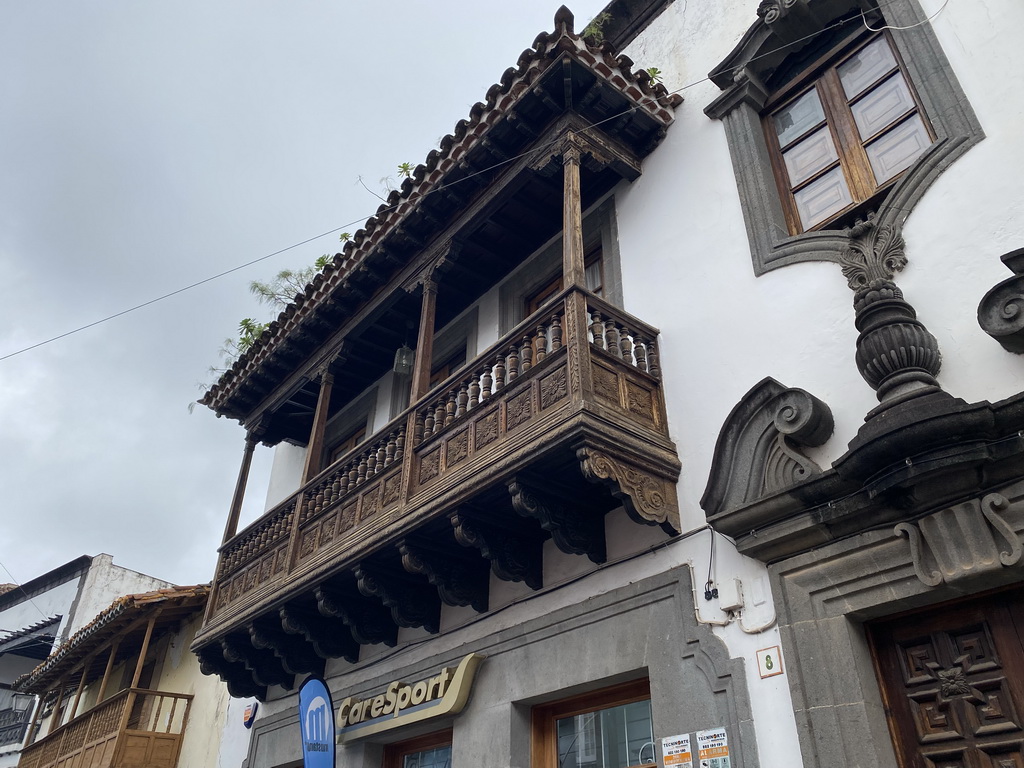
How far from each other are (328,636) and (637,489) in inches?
168

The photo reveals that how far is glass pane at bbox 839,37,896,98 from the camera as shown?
6281 mm

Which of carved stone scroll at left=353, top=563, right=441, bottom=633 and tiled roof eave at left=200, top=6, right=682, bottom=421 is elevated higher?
tiled roof eave at left=200, top=6, right=682, bottom=421

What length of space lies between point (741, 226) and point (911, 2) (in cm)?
203

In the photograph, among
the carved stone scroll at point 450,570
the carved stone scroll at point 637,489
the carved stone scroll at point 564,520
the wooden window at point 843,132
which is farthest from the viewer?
the carved stone scroll at point 450,570

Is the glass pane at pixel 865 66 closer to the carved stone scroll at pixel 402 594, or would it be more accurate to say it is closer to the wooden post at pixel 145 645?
the carved stone scroll at pixel 402 594

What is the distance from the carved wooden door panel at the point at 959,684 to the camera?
12.8 feet

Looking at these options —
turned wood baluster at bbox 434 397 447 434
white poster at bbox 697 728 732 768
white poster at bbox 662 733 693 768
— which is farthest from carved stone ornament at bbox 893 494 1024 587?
turned wood baluster at bbox 434 397 447 434

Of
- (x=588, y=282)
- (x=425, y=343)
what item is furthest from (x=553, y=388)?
(x=588, y=282)

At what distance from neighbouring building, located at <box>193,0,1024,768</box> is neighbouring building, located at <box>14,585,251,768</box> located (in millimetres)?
3134

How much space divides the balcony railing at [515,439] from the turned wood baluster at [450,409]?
1 cm

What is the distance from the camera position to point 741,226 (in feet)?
21.0

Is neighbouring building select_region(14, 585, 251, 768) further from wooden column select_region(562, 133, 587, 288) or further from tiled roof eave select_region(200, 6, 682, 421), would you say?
wooden column select_region(562, 133, 587, 288)

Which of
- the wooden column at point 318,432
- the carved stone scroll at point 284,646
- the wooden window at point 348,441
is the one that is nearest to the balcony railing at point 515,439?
the carved stone scroll at point 284,646

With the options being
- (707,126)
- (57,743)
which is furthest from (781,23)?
(57,743)
